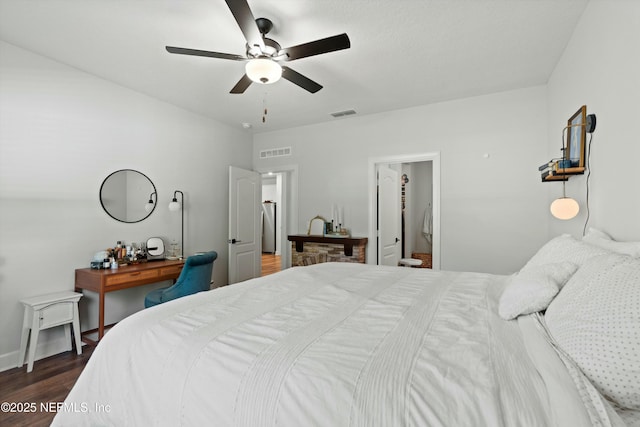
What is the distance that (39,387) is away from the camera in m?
2.27

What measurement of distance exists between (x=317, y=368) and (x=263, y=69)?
201cm

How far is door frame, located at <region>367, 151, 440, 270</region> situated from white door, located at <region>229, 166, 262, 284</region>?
6.43 feet

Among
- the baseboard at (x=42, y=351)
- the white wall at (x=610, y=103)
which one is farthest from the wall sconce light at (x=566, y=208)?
the baseboard at (x=42, y=351)

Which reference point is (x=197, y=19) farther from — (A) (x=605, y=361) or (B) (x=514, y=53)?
(A) (x=605, y=361)

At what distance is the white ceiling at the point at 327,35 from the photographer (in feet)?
6.91

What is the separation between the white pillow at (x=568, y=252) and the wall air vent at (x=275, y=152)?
393cm

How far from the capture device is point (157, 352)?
1.14m

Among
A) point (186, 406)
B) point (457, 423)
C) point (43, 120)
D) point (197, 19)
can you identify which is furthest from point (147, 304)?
point (457, 423)

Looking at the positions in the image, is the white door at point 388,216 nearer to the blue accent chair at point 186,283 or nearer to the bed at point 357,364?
the blue accent chair at point 186,283

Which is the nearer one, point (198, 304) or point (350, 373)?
point (350, 373)

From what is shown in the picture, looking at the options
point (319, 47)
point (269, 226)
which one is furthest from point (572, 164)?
point (269, 226)

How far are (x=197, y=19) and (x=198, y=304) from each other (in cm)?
204

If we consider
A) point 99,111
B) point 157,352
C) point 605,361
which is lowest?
point 157,352

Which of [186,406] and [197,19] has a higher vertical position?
[197,19]
